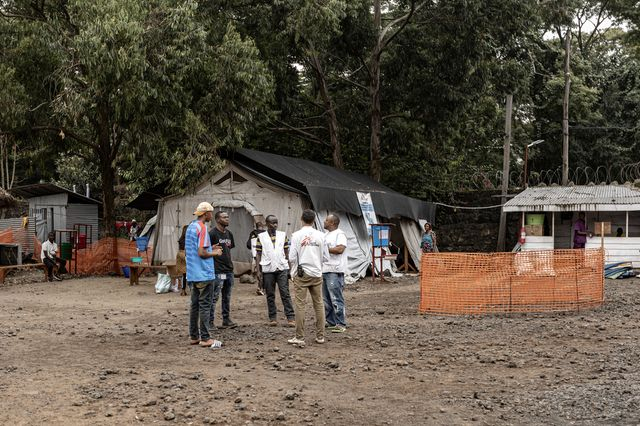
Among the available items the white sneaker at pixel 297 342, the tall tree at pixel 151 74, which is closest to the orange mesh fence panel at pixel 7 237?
the tall tree at pixel 151 74

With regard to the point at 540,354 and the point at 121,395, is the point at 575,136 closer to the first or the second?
the point at 540,354

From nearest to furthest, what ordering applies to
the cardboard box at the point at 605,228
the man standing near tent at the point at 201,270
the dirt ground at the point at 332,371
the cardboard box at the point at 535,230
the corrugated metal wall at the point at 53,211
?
1. the dirt ground at the point at 332,371
2. the man standing near tent at the point at 201,270
3. the cardboard box at the point at 605,228
4. the cardboard box at the point at 535,230
5. the corrugated metal wall at the point at 53,211

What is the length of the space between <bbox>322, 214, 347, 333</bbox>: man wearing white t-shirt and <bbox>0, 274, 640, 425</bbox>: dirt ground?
33cm

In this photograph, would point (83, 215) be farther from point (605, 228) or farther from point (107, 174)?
point (605, 228)

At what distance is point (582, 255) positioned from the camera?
1205 cm

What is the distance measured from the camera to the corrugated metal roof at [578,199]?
807 inches

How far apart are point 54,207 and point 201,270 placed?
19.5 m

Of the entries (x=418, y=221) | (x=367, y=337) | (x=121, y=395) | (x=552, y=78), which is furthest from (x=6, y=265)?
(x=552, y=78)

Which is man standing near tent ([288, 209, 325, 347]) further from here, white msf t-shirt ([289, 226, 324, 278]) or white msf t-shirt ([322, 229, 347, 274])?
white msf t-shirt ([322, 229, 347, 274])

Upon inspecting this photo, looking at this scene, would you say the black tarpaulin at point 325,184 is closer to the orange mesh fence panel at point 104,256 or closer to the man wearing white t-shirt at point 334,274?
the orange mesh fence panel at point 104,256

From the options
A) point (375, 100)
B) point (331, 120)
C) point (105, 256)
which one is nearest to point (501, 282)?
point (105, 256)

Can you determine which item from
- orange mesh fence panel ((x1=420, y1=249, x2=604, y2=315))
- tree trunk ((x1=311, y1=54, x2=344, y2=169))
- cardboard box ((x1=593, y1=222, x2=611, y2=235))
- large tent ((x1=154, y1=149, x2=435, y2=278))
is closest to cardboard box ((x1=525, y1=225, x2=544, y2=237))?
cardboard box ((x1=593, y1=222, x2=611, y2=235))

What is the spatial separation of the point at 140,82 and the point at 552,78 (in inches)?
767

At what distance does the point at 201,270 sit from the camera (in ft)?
28.7
